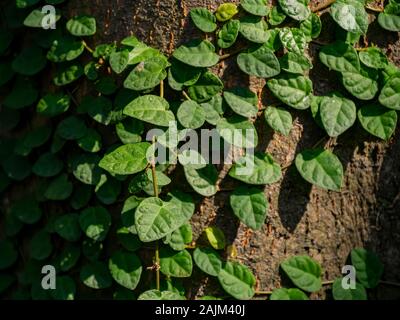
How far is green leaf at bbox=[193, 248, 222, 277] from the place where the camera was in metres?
1.45

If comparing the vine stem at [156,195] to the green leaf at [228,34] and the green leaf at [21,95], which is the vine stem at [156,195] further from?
the green leaf at [21,95]

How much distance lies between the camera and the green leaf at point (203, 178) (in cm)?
143

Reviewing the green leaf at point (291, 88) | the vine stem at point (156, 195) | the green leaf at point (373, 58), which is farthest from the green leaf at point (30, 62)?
the green leaf at point (373, 58)

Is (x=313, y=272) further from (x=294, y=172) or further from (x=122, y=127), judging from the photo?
(x=122, y=127)

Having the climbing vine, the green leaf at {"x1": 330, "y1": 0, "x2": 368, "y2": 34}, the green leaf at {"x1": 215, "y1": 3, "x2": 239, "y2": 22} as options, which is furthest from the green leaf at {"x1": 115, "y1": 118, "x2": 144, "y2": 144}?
the green leaf at {"x1": 330, "y1": 0, "x2": 368, "y2": 34}

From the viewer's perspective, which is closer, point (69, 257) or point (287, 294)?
point (287, 294)

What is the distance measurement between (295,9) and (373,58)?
0.24m

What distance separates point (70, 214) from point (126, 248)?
0.70 ft

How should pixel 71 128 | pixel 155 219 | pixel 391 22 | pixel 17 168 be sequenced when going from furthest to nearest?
pixel 17 168 < pixel 71 128 < pixel 391 22 < pixel 155 219

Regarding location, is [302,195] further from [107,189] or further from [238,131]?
[107,189]

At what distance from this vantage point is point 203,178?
1.44m

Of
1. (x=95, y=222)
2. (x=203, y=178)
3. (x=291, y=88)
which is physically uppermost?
(x=291, y=88)

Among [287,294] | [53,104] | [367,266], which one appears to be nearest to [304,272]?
[287,294]

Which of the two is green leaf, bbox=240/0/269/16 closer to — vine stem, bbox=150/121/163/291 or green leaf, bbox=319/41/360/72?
green leaf, bbox=319/41/360/72
